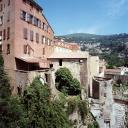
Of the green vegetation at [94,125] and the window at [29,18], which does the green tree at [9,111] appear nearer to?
the window at [29,18]

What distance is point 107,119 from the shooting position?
5284 cm

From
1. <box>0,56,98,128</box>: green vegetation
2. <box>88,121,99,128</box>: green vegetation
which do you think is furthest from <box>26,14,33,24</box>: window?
<box>88,121,99,128</box>: green vegetation

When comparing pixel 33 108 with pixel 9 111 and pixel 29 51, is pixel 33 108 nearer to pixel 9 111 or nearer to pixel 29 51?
pixel 9 111

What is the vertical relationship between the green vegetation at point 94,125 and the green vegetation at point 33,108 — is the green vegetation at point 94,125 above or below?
below

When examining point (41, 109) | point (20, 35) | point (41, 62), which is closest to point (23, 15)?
point (20, 35)

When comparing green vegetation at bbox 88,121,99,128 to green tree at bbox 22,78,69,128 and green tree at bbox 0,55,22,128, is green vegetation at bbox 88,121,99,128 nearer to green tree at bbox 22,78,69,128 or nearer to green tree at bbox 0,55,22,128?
green tree at bbox 22,78,69,128

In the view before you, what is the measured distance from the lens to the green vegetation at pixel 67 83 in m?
49.7

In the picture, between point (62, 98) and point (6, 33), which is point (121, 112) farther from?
point (6, 33)

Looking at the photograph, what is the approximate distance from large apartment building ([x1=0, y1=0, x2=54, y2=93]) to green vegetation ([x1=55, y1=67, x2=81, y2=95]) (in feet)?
10.3

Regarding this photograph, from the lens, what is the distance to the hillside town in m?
45.2

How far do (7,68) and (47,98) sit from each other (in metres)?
8.54

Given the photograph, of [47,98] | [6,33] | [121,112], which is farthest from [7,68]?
[121,112]

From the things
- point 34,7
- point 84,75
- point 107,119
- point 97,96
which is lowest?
point 107,119

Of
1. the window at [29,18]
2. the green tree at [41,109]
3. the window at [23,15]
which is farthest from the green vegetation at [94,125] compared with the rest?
the window at [23,15]
